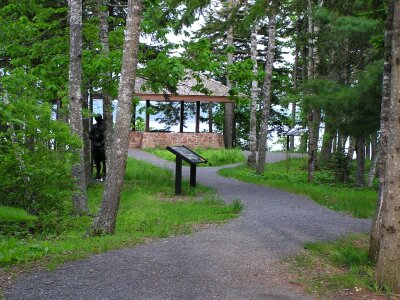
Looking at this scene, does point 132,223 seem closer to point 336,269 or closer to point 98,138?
point 336,269

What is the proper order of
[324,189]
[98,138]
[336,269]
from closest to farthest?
[336,269] < [324,189] < [98,138]

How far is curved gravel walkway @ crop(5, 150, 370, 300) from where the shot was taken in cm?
493

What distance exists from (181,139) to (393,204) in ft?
85.8

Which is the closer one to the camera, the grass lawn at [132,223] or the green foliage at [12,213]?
the green foliage at [12,213]

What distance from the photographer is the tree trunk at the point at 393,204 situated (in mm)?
5316

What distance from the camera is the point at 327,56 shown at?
58.5ft

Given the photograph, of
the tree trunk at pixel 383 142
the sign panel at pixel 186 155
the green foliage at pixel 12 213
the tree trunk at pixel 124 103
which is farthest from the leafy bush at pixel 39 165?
the green foliage at pixel 12 213

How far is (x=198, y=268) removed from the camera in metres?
5.78

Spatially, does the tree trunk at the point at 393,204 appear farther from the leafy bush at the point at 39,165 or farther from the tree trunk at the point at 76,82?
the tree trunk at the point at 76,82

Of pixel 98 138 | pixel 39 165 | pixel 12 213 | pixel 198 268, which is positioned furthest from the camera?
pixel 98 138

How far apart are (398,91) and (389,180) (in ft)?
3.29

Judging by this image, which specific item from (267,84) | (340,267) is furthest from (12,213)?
(267,84)

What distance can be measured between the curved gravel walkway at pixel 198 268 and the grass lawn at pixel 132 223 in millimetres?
420

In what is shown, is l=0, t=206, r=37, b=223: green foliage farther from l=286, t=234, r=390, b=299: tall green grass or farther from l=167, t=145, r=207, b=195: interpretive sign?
l=167, t=145, r=207, b=195: interpretive sign
